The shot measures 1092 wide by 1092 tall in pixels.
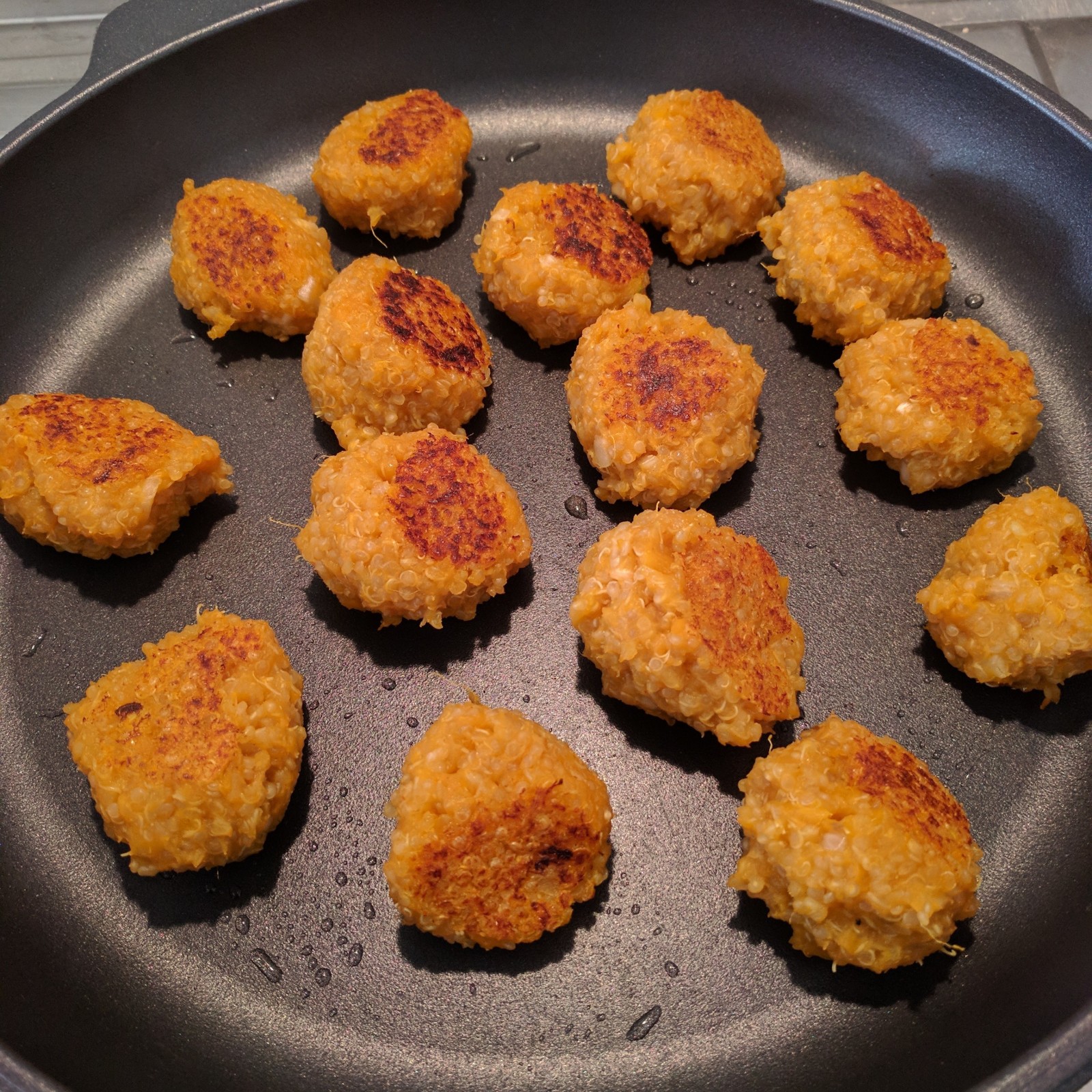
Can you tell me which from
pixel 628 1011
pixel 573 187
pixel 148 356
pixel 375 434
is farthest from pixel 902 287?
pixel 148 356

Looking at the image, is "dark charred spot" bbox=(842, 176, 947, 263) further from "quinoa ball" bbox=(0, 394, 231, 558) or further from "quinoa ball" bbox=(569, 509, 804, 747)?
"quinoa ball" bbox=(0, 394, 231, 558)

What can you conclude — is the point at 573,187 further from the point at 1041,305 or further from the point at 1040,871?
the point at 1040,871

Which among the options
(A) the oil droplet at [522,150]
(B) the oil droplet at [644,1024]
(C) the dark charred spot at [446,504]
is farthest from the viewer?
(A) the oil droplet at [522,150]

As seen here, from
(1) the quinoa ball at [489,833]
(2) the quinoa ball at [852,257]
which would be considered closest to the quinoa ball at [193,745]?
(1) the quinoa ball at [489,833]

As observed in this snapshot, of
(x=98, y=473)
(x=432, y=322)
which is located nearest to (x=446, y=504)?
(x=432, y=322)

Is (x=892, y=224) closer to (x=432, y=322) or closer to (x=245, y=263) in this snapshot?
(x=432, y=322)

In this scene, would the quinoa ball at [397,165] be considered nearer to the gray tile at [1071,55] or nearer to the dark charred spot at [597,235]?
the dark charred spot at [597,235]
